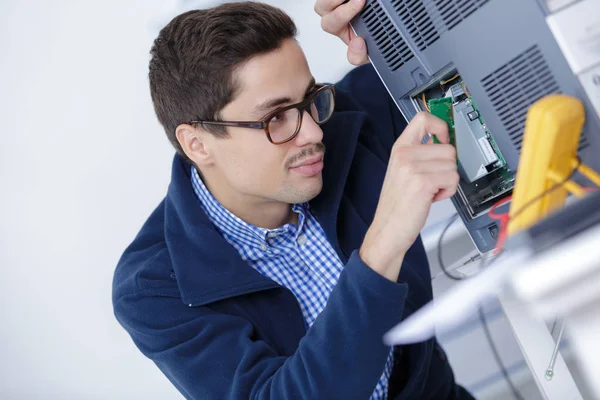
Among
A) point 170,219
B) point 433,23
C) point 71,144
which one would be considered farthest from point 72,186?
point 433,23

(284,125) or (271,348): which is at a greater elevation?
(284,125)

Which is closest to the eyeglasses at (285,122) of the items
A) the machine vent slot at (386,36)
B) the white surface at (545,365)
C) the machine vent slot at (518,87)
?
the machine vent slot at (386,36)

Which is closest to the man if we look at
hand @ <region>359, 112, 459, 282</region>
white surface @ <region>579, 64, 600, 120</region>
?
hand @ <region>359, 112, 459, 282</region>

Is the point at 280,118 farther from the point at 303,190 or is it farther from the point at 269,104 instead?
the point at 303,190

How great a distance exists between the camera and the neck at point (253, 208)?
55.6 inches

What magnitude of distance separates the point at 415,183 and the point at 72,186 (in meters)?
1.20

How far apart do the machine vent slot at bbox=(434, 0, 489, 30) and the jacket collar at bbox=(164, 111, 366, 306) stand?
0.52m

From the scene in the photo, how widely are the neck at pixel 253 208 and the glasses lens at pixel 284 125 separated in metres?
0.17

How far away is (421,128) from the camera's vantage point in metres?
0.92

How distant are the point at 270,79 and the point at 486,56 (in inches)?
20.0

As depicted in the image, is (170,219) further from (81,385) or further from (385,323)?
(81,385)

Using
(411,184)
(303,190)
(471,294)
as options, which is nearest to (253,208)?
(303,190)

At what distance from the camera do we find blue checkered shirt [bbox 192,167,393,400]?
4.51 ft

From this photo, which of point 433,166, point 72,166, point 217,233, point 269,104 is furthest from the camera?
point 72,166
